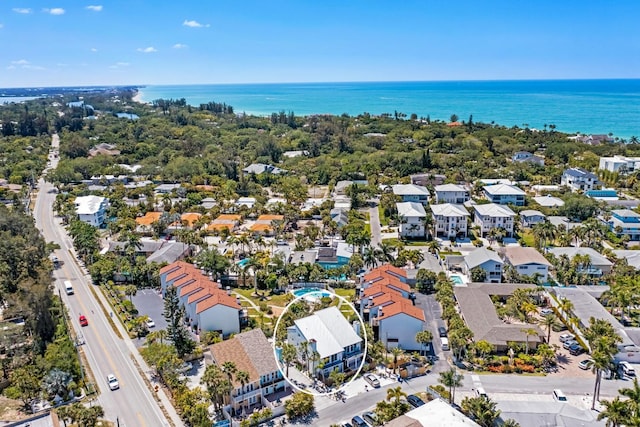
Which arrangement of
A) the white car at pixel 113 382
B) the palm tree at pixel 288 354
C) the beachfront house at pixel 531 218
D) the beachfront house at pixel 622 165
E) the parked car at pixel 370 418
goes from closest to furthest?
the parked car at pixel 370 418
the white car at pixel 113 382
the palm tree at pixel 288 354
the beachfront house at pixel 531 218
the beachfront house at pixel 622 165

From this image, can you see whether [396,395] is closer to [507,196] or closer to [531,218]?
[531,218]

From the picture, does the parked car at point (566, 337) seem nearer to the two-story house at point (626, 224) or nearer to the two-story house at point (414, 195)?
the two-story house at point (626, 224)

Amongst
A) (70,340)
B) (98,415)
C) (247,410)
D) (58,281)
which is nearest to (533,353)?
(247,410)

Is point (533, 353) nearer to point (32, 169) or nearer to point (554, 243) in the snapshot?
point (554, 243)

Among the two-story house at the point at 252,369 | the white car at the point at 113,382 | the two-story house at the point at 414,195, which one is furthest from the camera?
the two-story house at the point at 414,195

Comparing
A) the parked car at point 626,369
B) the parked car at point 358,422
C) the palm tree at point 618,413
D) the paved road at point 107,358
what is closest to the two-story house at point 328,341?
the parked car at point 358,422

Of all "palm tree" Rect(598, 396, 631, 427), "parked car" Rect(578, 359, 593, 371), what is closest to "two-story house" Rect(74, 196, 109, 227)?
"parked car" Rect(578, 359, 593, 371)
